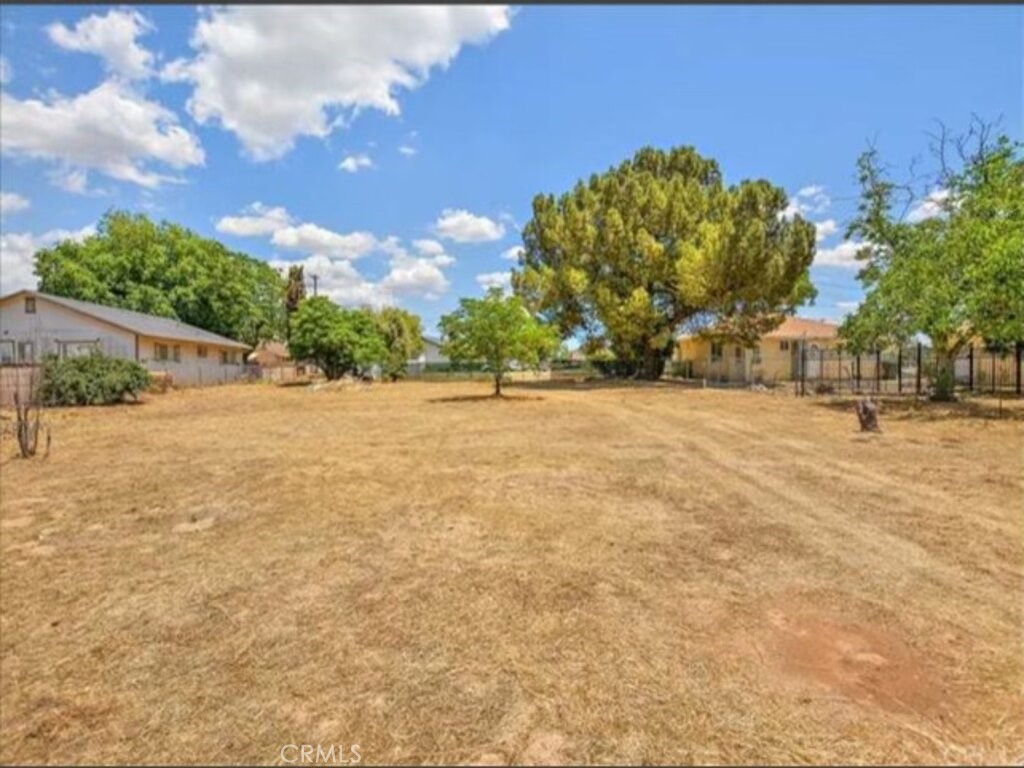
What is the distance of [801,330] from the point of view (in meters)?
32.2

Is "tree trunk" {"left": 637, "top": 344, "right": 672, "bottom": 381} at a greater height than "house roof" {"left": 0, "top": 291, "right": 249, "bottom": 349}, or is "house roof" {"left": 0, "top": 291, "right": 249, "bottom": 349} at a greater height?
"house roof" {"left": 0, "top": 291, "right": 249, "bottom": 349}

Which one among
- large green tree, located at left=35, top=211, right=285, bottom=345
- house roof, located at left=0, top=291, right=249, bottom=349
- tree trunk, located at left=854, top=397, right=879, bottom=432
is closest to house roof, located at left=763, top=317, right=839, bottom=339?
tree trunk, located at left=854, top=397, right=879, bottom=432

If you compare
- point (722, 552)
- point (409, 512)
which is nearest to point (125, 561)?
point (409, 512)

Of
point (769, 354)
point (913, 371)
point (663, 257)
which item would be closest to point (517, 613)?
point (663, 257)

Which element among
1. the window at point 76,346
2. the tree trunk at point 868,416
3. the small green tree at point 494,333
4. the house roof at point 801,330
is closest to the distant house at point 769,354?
the house roof at point 801,330

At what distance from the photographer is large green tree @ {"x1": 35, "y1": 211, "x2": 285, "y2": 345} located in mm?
33812

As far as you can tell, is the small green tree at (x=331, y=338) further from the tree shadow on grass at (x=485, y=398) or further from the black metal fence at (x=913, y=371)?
the black metal fence at (x=913, y=371)

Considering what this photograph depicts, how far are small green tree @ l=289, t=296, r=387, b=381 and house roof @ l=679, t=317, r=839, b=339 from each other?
54.7 feet

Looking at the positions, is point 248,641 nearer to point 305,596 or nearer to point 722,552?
point 305,596

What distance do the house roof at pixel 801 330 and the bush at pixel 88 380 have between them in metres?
22.7

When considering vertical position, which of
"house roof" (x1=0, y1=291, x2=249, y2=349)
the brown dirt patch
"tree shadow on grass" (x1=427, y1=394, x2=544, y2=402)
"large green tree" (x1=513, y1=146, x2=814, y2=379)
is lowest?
the brown dirt patch

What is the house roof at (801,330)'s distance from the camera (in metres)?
30.5

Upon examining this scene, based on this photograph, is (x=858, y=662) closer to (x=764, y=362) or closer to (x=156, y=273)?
(x=764, y=362)

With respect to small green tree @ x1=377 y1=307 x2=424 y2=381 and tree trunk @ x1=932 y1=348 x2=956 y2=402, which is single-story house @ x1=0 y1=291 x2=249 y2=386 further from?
tree trunk @ x1=932 y1=348 x2=956 y2=402
